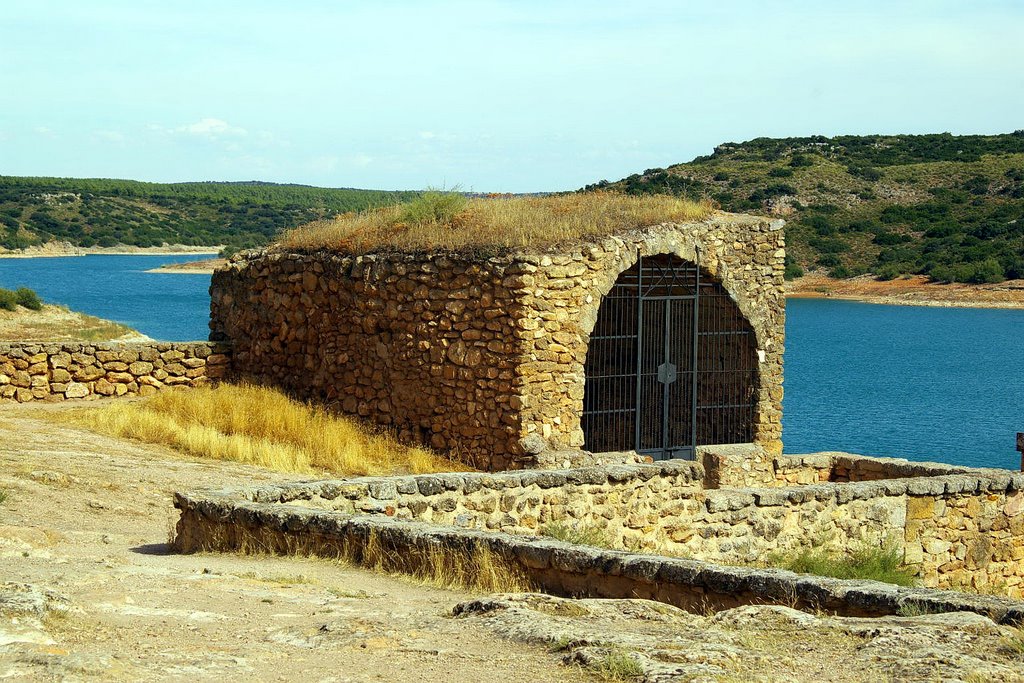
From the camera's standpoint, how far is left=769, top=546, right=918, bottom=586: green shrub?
937cm

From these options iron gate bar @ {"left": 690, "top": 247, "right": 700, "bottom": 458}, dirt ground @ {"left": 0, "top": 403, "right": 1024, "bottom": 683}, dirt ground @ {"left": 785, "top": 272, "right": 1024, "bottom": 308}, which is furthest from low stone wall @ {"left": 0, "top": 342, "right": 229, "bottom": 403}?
dirt ground @ {"left": 785, "top": 272, "right": 1024, "bottom": 308}

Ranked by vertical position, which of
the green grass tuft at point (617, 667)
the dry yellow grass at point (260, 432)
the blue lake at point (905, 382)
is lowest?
the blue lake at point (905, 382)

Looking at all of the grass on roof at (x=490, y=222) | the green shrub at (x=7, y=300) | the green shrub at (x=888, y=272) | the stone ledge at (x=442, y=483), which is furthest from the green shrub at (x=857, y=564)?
the green shrub at (x=888, y=272)

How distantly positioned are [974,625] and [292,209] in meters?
106

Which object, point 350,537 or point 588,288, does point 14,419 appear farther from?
point 350,537

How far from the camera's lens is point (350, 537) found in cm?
743

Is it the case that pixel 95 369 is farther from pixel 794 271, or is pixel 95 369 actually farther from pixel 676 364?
pixel 794 271

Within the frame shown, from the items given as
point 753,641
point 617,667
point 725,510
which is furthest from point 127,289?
point 617,667

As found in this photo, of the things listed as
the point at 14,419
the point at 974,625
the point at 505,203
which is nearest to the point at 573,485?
the point at 974,625

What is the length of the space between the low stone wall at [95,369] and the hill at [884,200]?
122ft

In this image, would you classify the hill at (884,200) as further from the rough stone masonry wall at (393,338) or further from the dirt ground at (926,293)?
the rough stone masonry wall at (393,338)

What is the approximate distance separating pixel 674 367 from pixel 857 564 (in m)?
5.92

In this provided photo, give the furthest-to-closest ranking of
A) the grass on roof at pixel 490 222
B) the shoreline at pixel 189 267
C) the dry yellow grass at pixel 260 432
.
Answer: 1. the shoreline at pixel 189 267
2. the grass on roof at pixel 490 222
3. the dry yellow grass at pixel 260 432

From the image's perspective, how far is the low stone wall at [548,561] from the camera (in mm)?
5887
